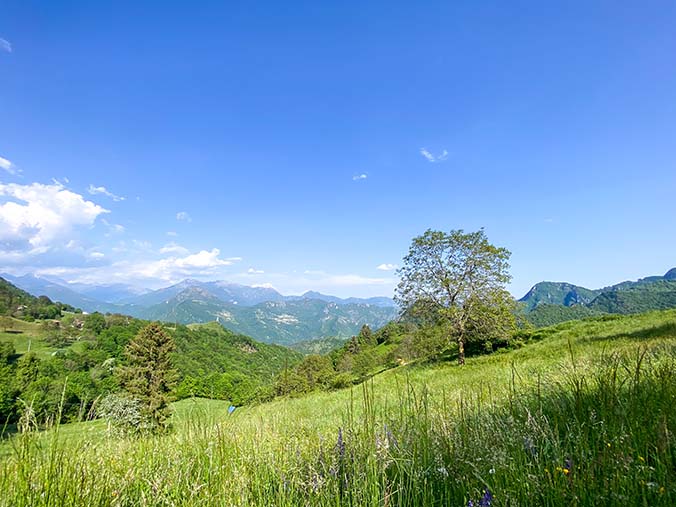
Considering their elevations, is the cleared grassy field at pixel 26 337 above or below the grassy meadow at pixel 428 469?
below

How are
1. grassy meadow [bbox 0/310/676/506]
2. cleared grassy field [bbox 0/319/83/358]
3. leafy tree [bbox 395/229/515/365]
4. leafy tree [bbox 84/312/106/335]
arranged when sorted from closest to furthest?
grassy meadow [bbox 0/310/676/506] → leafy tree [bbox 395/229/515/365] → cleared grassy field [bbox 0/319/83/358] → leafy tree [bbox 84/312/106/335]

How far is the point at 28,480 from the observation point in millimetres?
2031

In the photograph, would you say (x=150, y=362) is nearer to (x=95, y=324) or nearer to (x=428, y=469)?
(x=428, y=469)

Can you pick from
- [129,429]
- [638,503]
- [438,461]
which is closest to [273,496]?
[438,461]

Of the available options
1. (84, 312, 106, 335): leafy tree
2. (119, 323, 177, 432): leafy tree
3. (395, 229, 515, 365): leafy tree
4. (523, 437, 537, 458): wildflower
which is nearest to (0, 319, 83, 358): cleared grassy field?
(84, 312, 106, 335): leafy tree

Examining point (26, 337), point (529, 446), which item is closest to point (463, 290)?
point (529, 446)

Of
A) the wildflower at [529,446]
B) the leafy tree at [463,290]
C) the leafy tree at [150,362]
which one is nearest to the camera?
the wildflower at [529,446]

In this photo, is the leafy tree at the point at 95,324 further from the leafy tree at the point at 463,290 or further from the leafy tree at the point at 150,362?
the leafy tree at the point at 463,290

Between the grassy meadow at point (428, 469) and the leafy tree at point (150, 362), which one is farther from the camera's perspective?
the leafy tree at point (150, 362)

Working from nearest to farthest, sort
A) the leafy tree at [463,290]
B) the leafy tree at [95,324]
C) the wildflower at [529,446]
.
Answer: the wildflower at [529,446] → the leafy tree at [463,290] → the leafy tree at [95,324]

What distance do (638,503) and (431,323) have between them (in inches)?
924

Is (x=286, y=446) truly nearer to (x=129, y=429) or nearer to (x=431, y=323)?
(x=129, y=429)

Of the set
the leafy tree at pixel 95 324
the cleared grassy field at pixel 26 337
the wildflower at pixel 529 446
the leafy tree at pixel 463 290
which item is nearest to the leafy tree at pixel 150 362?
the leafy tree at pixel 463 290

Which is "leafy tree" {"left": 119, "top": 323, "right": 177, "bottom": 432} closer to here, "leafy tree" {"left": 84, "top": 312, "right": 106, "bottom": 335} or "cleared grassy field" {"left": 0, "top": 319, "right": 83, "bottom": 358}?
"cleared grassy field" {"left": 0, "top": 319, "right": 83, "bottom": 358}
